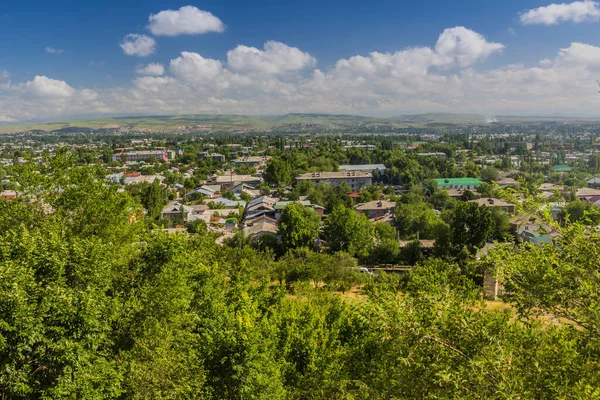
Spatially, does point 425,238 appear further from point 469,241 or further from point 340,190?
point 340,190

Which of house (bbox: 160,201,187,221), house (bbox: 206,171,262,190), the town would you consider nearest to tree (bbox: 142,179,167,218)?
the town

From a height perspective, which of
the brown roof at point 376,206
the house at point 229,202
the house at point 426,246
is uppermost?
the brown roof at point 376,206

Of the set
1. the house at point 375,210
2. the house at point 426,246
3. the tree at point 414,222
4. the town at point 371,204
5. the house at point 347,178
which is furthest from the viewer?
the house at point 347,178

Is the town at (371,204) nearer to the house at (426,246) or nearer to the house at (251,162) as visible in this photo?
the house at (426,246)

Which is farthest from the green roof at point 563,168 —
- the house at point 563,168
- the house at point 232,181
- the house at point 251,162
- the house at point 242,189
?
the house at point 251,162

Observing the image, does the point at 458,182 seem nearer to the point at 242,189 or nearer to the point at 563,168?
the point at 563,168

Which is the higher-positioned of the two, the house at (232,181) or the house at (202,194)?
the house at (232,181)

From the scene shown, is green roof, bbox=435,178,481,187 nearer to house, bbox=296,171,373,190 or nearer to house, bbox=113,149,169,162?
house, bbox=296,171,373,190
